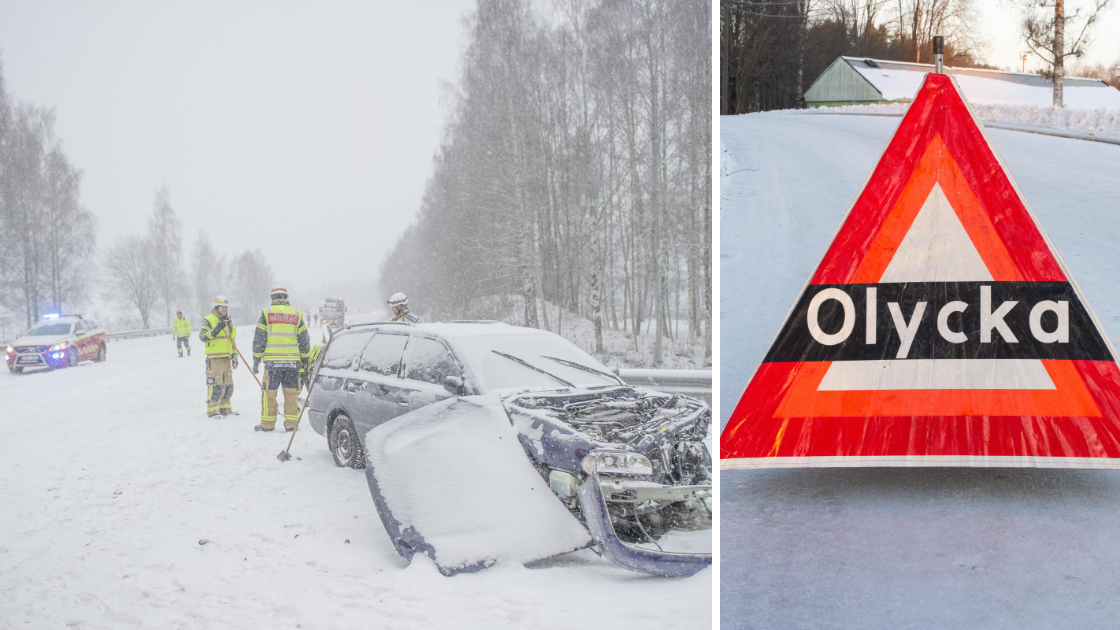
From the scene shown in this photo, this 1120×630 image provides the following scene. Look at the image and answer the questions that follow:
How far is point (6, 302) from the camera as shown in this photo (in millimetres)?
2402

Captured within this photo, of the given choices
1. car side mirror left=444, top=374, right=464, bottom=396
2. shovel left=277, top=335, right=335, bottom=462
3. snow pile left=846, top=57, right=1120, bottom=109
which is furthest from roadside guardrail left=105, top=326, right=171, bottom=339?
snow pile left=846, top=57, right=1120, bottom=109

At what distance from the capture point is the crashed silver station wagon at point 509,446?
7.60ft

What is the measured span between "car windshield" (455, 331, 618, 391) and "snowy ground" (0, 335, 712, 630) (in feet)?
2.14

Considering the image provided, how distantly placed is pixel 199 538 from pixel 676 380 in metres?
1.86

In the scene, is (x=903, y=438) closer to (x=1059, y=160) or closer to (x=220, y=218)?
(x=1059, y=160)

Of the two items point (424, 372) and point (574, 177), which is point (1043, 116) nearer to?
point (574, 177)

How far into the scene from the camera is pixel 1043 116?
108 inches

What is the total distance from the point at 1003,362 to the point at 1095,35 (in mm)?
1593

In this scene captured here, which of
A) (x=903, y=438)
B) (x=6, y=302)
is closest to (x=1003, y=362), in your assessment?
(x=903, y=438)

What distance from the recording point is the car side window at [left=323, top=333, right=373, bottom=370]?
8.96 ft

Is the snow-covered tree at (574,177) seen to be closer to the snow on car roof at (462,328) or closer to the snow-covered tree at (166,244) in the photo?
the snow on car roof at (462,328)

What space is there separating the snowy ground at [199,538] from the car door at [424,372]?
382mm

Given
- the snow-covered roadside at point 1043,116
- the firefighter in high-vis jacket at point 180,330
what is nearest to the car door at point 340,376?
the firefighter in high-vis jacket at point 180,330

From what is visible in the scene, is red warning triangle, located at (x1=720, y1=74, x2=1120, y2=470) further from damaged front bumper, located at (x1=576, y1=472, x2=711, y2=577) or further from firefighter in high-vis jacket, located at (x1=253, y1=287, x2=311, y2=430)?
firefighter in high-vis jacket, located at (x1=253, y1=287, x2=311, y2=430)
